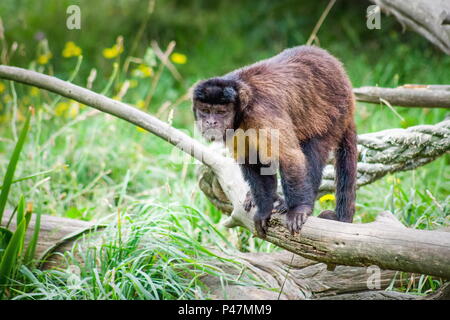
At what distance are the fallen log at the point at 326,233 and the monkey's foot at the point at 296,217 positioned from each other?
5 cm

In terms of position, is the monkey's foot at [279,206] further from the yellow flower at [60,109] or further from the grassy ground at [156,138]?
the yellow flower at [60,109]

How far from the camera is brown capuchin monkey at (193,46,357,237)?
3.54m

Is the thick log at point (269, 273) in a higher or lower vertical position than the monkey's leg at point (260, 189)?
lower

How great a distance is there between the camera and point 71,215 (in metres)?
4.86

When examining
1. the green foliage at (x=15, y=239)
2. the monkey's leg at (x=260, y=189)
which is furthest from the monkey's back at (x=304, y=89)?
the green foliage at (x=15, y=239)

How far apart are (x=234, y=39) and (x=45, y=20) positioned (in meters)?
3.27

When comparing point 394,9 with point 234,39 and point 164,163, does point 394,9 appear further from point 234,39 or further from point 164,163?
point 234,39

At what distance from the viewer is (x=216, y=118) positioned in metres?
3.61

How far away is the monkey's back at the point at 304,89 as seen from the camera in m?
3.66

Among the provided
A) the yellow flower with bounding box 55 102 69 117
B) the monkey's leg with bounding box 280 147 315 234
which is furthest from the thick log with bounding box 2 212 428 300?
the yellow flower with bounding box 55 102 69 117

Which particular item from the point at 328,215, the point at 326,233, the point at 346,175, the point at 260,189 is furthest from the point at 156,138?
the point at 326,233

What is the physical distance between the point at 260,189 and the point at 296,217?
51cm

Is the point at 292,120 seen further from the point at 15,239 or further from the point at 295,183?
the point at 15,239
